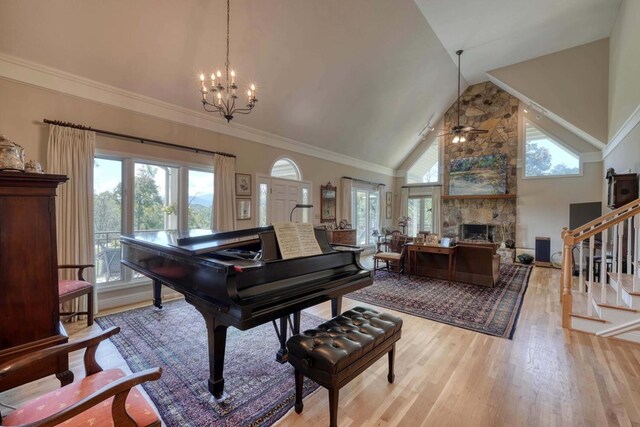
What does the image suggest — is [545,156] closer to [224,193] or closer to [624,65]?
Answer: [624,65]

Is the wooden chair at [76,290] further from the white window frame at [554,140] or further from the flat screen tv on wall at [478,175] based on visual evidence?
the white window frame at [554,140]

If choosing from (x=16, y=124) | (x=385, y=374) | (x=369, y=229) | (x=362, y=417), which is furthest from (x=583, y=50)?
(x=16, y=124)

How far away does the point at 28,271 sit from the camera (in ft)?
5.01

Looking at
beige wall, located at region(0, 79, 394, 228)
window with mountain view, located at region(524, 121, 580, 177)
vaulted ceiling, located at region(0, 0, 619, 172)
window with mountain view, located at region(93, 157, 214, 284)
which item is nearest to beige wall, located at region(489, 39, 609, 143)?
vaulted ceiling, located at region(0, 0, 619, 172)

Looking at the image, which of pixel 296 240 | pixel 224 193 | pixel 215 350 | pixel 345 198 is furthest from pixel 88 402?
pixel 345 198

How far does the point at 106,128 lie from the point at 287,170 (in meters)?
3.46

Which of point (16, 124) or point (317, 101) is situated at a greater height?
point (317, 101)

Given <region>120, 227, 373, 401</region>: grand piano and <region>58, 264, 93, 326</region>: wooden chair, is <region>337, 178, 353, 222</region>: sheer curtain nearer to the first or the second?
<region>120, 227, 373, 401</region>: grand piano

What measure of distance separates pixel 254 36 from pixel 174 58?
110 centimetres

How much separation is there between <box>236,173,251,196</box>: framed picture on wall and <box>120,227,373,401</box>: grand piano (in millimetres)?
2506

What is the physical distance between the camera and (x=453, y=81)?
25.0 feet

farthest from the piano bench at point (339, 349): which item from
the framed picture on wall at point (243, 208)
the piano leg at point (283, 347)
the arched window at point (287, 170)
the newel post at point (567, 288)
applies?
the arched window at point (287, 170)

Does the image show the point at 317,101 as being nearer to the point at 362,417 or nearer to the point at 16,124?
the point at 16,124

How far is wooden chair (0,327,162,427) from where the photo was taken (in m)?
1.03
